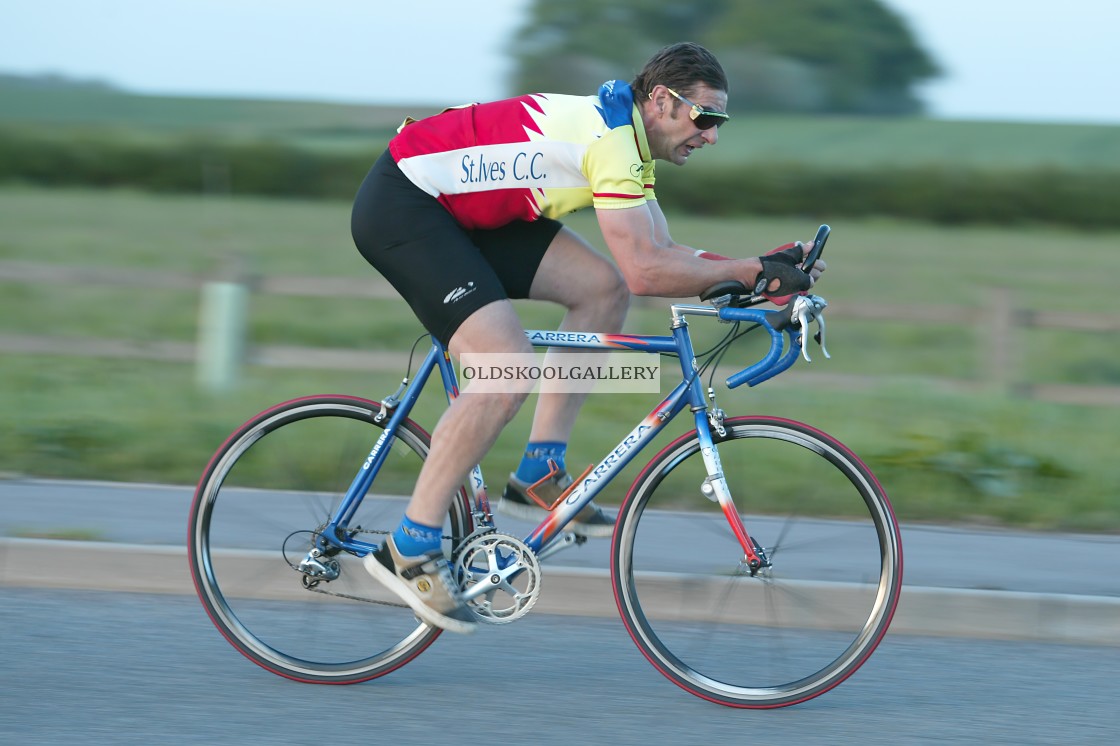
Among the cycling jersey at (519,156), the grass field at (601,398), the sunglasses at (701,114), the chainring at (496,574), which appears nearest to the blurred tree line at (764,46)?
the grass field at (601,398)

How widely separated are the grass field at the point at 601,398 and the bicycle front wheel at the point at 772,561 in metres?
1.09

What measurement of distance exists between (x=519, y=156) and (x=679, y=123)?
49cm

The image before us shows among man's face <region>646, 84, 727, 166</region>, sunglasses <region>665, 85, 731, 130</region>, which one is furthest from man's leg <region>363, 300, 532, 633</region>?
sunglasses <region>665, 85, 731, 130</region>

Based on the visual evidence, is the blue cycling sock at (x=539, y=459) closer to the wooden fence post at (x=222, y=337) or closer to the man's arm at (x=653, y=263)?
the man's arm at (x=653, y=263)

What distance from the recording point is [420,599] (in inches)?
164

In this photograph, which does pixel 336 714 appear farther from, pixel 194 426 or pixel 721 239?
pixel 721 239

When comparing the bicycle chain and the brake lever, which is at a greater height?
the brake lever

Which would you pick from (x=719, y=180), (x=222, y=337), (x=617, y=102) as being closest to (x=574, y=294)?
(x=617, y=102)

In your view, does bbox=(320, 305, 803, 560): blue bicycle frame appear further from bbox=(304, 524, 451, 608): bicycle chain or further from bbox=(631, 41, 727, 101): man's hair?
bbox=(631, 41, 727, 101): man's hair

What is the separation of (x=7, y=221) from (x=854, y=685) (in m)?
28.3

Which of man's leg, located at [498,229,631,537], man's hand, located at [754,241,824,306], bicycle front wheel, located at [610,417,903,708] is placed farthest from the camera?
man's leg, located at [498,229,631,537]

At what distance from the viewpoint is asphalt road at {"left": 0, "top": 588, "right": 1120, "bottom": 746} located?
154 inches

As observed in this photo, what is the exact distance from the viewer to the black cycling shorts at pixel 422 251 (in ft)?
13.5

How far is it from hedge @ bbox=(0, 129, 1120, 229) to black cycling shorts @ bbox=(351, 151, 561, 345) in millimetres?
37436
